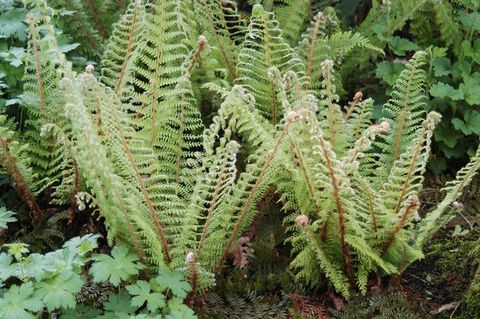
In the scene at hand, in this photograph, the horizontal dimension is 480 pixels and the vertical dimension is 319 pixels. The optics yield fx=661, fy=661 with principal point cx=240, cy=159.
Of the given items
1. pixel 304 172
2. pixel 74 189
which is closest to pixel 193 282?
pixel 304 172

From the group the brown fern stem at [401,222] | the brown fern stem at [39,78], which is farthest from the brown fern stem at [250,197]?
the brown fern stem at [39,78]

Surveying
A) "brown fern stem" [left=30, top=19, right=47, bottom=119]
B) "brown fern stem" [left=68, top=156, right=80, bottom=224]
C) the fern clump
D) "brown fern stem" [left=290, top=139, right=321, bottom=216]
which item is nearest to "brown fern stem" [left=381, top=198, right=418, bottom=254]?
the fern clump

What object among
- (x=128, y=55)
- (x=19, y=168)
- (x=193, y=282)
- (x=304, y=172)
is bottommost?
(x=193, y=282)

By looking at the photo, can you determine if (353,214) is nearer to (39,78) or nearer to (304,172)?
(304,172)

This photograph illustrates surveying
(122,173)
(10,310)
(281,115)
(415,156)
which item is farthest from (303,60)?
(10,310)

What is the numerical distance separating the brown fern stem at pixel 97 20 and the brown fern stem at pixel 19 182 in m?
1.16

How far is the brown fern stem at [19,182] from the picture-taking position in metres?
2.66

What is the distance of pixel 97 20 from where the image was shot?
3600mm

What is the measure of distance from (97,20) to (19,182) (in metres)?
1.22

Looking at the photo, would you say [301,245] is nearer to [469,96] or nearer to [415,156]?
[415,156]

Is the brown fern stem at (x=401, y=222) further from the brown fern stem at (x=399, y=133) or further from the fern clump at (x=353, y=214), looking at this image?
the brown fern stem at (x=399, y=133)

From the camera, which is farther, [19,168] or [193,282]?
[19,168]

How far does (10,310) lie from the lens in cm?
196

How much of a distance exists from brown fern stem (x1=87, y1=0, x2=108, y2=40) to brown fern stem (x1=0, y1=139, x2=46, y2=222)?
45.8 inches
